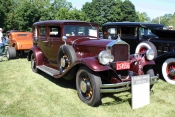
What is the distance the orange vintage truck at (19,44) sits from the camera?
9.77 m

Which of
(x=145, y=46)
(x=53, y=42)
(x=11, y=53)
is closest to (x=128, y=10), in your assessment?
(x=11, y=53)

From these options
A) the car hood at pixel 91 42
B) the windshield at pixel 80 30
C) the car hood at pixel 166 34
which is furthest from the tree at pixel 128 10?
the car hood at pixel 91 42

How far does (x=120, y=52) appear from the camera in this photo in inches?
170

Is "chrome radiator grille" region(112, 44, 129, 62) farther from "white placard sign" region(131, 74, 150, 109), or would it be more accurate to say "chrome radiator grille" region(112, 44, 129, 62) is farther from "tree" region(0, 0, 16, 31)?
"tree" region(0, 0, 16, 31)

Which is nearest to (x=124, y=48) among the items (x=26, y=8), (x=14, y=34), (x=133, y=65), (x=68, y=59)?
(x=133, y=65)

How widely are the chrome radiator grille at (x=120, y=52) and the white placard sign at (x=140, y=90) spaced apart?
70cm

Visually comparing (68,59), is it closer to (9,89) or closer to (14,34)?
(9,89)

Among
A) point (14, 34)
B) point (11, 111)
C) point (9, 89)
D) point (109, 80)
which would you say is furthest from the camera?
point (14, 34)

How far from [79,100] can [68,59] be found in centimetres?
112

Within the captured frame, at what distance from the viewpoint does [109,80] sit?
4312mm

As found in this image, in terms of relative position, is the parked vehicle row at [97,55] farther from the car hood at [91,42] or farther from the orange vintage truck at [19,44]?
the orange vintage truck at [19,44]

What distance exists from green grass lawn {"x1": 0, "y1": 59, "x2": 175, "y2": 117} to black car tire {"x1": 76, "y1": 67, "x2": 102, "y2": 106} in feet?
0.45

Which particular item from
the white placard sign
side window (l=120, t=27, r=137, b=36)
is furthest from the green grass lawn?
side window (l=120, t=27, r=137, b=36)

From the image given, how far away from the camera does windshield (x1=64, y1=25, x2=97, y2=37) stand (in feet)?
17.9
